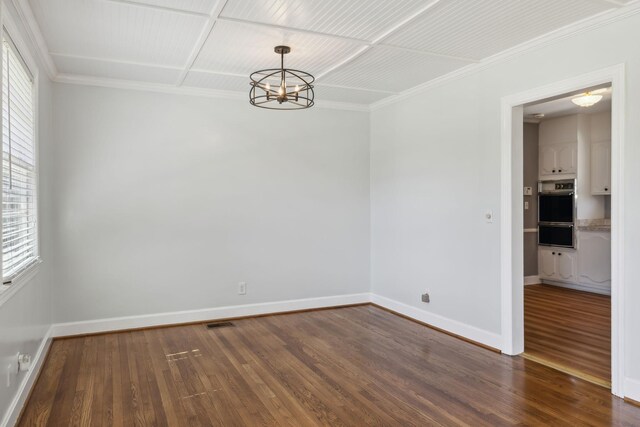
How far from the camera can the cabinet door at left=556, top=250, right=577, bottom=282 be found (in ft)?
21.4

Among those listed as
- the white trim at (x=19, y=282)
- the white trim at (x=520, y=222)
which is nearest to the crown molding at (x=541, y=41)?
the white trim at (x=520, y=222)

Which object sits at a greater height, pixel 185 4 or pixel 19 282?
pixel 185 4

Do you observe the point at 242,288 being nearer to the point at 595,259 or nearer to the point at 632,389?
the point at 632,389

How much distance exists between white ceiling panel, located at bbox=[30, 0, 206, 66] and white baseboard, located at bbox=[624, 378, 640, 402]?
3.70 m

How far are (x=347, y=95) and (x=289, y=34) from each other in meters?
1.97

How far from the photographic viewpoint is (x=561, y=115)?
6.70 metres

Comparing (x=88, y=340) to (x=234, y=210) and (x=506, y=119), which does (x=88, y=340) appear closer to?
(x=234, y=210)

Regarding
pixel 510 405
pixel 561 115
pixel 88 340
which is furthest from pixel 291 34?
pixel 561 115

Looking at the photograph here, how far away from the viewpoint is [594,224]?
6379 millimetres

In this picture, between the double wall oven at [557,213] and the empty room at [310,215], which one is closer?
the empty room at [310,215]

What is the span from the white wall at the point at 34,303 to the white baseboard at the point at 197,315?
0.34 meters

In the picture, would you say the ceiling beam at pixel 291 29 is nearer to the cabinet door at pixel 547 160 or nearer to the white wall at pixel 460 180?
the white wall at pixel 460 180

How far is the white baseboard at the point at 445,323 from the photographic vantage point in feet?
13.1

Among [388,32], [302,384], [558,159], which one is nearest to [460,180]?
[388,32]
